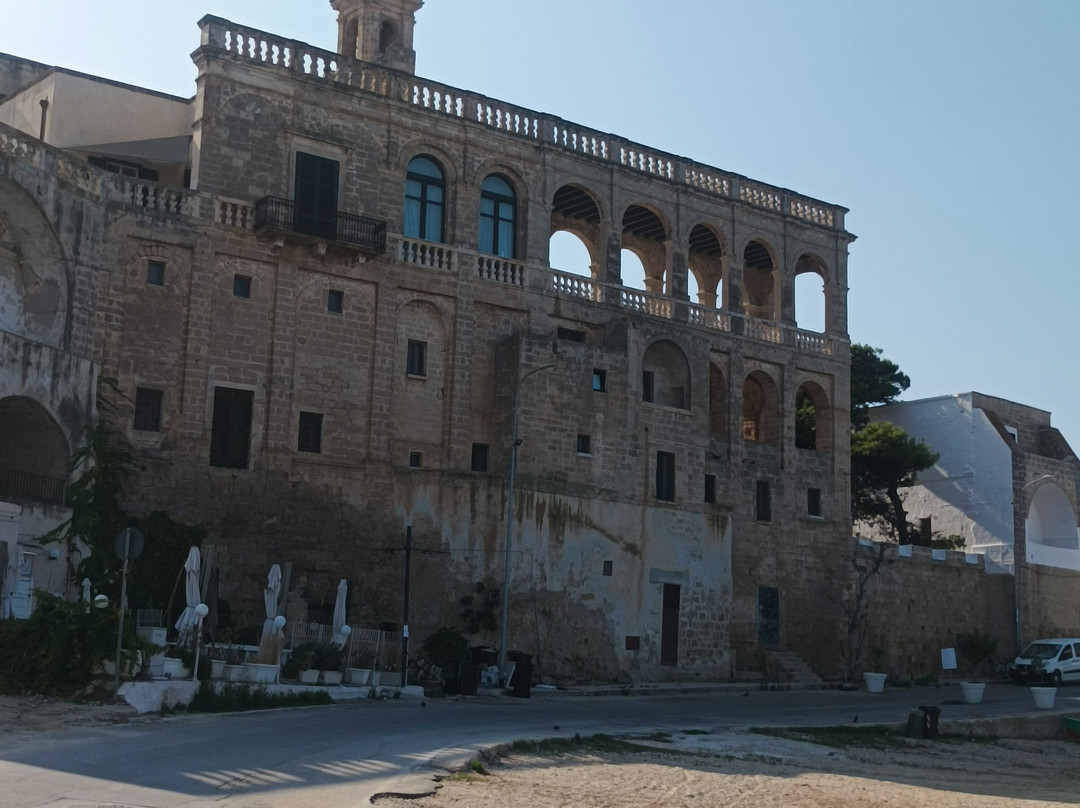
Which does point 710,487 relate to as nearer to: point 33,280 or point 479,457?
point 479,457

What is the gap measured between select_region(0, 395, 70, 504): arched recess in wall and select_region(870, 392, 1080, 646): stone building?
33451mm

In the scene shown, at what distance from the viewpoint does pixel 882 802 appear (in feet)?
62.4

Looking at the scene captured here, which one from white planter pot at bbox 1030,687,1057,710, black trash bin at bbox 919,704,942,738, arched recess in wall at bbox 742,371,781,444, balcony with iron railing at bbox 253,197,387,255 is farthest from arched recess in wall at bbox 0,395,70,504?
white planter pot at bbox 1030,687,1057,710

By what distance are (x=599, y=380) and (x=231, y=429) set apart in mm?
10762

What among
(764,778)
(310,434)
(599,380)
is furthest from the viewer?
(599,380)

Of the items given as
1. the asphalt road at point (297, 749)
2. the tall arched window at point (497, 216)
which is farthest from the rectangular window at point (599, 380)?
the asphalt road at point (297, 749)

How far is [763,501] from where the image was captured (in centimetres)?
4212

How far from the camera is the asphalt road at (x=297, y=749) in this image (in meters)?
14.0

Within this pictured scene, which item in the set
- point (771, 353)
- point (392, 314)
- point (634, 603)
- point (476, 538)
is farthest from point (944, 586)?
point (392, 314)

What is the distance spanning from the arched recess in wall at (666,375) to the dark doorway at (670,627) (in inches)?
221

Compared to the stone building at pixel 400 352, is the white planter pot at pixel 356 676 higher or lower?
lower

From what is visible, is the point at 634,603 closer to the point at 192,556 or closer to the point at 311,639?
the point at 311,639

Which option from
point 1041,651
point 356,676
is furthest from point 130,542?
point 1041,651

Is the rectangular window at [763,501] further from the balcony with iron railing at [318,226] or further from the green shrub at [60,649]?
the green shrub at [60,649]
